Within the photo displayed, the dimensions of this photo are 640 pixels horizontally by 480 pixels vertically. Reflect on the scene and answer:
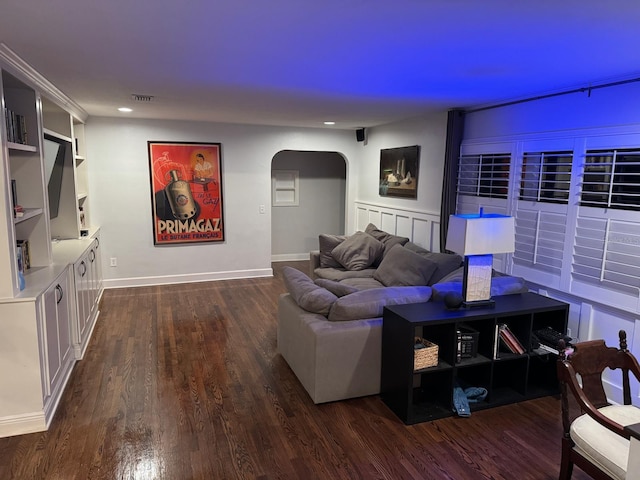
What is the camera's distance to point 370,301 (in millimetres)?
3189

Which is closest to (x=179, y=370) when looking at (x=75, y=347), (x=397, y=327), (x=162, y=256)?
(x=75, y=347)

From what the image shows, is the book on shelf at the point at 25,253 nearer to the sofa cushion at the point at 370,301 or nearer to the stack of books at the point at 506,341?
the sofa cushion at the point at 370,301

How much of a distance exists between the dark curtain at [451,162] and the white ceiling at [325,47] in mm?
543

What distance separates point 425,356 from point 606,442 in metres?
1.11

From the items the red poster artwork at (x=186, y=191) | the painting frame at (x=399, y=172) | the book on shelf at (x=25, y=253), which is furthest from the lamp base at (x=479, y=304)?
the red poster artwork at (x=186, y=191)

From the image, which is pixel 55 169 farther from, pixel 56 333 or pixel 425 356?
pixel 425 356

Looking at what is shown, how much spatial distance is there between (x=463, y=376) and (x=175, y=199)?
459 centimetres

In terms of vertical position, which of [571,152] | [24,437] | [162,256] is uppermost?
[571,152]

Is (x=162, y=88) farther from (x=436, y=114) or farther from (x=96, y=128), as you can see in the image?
(x=436, y=114)

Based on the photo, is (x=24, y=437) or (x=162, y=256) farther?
(x=162, y=256)

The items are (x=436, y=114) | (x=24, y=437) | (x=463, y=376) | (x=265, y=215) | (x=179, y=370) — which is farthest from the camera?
(x=265, y=215)

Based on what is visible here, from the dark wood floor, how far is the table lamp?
0.85 m

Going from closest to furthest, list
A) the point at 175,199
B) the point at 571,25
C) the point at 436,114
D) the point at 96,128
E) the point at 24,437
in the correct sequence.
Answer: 1. the point at 571,25
2. the point at 24,437
3. the point at 436,114
4. the point at 96,128
5. the point at 175,199

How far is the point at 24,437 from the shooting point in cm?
269
